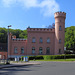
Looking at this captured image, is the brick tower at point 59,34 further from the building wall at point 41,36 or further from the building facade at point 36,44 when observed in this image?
the building wall at point 41,36

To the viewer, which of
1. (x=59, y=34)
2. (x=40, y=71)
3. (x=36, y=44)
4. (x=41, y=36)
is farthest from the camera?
(x=41, y=36)

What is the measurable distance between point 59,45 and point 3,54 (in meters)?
20.1

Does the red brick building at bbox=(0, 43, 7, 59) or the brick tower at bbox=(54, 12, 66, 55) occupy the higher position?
the brick tower at bbox=(54, 12, 66, 55)

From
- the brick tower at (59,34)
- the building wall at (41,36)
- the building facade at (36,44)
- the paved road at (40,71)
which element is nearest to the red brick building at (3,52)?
the building facade at (36,44)

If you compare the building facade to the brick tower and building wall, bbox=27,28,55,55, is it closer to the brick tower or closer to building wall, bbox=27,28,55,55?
building wall, bbox=27,28,55,55

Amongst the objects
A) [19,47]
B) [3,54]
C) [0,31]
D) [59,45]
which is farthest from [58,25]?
[0,31]

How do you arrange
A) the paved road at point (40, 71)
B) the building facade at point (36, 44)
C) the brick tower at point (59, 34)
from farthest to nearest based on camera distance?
1. the building facade at point (36, 44)
2. the brick tower at point (59, 34)
3. the paved road at point (40, 71)

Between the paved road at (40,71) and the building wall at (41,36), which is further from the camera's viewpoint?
the building wall at (41,36)

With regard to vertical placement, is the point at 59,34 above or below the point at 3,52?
above

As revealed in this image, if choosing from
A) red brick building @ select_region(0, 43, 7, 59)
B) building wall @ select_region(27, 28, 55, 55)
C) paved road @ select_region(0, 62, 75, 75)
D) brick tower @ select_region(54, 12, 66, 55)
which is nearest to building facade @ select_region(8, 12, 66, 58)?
building wall @ select_region(27, 28, 55, 55)

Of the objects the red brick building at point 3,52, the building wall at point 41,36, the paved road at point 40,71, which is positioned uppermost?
the building wall at point 41,36

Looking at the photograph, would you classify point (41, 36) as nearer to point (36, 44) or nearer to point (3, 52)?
point (36, 44)

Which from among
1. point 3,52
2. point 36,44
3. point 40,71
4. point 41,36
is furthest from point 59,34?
point 40,71

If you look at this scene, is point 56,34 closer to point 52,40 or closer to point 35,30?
point 52,40
